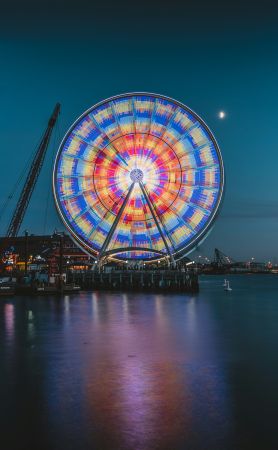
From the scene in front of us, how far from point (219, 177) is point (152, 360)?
1755 inches

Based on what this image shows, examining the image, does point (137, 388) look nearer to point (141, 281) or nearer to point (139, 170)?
point (139, 170)

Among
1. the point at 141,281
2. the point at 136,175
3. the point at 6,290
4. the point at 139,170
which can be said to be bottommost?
the point at 6,290

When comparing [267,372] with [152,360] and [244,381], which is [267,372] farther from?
[152,360]

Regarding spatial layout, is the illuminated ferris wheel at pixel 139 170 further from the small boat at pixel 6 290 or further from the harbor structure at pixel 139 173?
the small boat at pixel 6 290

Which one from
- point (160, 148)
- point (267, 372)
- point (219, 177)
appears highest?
point (160, 148)

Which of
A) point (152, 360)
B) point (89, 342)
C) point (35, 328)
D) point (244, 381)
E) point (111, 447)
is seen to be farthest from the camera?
point (35, 328)

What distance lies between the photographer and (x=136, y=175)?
201 feet

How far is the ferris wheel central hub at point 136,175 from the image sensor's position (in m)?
61.1

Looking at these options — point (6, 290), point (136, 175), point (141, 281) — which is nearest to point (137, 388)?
point (6, 290)

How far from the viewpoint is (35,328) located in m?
27.2

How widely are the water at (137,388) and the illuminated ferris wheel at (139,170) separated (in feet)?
114

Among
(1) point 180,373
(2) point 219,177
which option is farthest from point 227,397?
(2) point 219,177

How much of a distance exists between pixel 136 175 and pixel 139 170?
2.77ft

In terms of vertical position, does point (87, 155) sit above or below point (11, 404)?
above
